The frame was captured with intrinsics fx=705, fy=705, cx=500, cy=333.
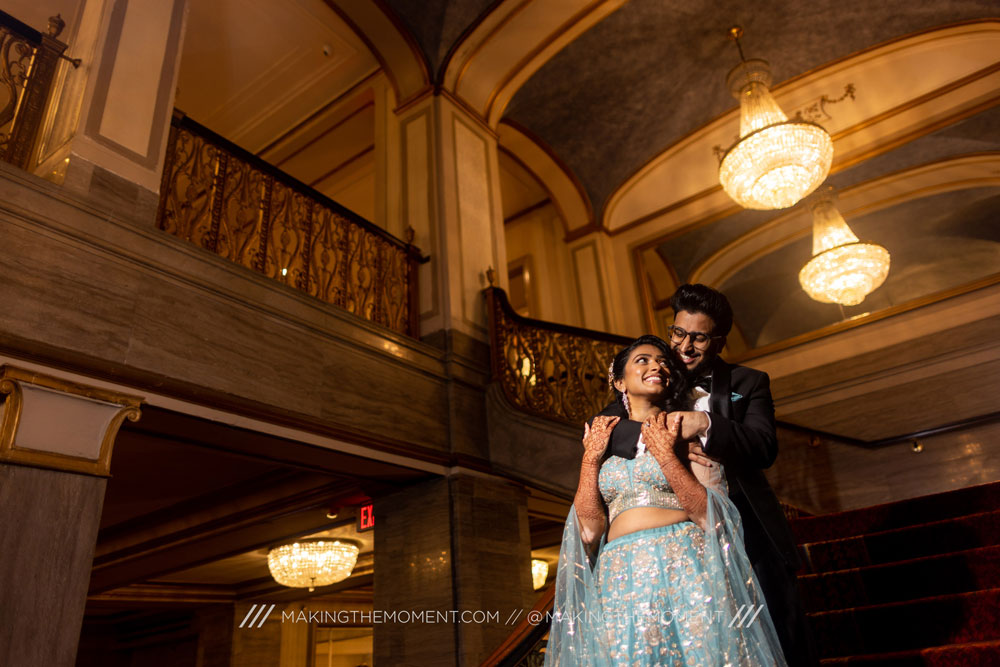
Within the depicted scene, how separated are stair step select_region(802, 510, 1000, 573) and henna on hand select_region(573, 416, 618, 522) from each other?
1931mm

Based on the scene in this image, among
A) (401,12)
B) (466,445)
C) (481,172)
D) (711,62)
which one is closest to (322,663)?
(466,445)

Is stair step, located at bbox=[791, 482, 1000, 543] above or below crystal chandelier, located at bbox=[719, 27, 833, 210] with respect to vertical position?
below

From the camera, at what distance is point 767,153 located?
20.1ft

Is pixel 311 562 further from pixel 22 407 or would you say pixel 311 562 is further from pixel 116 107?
pixel 116 107

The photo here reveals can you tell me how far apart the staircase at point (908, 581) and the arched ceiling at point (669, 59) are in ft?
18.4

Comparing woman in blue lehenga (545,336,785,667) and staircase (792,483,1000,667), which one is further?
staircase (792,483,1000,667)

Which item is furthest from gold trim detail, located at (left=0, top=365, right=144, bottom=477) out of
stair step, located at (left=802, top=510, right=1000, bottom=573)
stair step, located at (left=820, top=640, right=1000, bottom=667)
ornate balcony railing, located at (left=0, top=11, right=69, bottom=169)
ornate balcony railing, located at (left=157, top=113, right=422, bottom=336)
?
stair step, located at (left=802, top=510, right=1000, bottom=573)

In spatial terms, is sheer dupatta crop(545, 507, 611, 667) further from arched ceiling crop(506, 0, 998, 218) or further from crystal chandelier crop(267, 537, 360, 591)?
arched ceiling crop(506, 0, 998, 218)

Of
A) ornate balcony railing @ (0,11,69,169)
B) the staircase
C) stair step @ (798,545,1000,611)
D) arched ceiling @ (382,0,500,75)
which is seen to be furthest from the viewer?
arched ceiling @ (382,0,500,75)

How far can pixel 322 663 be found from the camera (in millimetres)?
9070

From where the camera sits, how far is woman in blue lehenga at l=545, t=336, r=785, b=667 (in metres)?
1.61

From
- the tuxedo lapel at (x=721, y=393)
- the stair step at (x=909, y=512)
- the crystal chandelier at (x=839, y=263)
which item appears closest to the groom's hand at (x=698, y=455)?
the tuxedo lapel at (x=721, y=393)

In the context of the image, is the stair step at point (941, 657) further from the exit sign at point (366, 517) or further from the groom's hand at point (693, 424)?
the exit sign at point (366, 517)

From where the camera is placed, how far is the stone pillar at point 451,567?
14.5 feet
